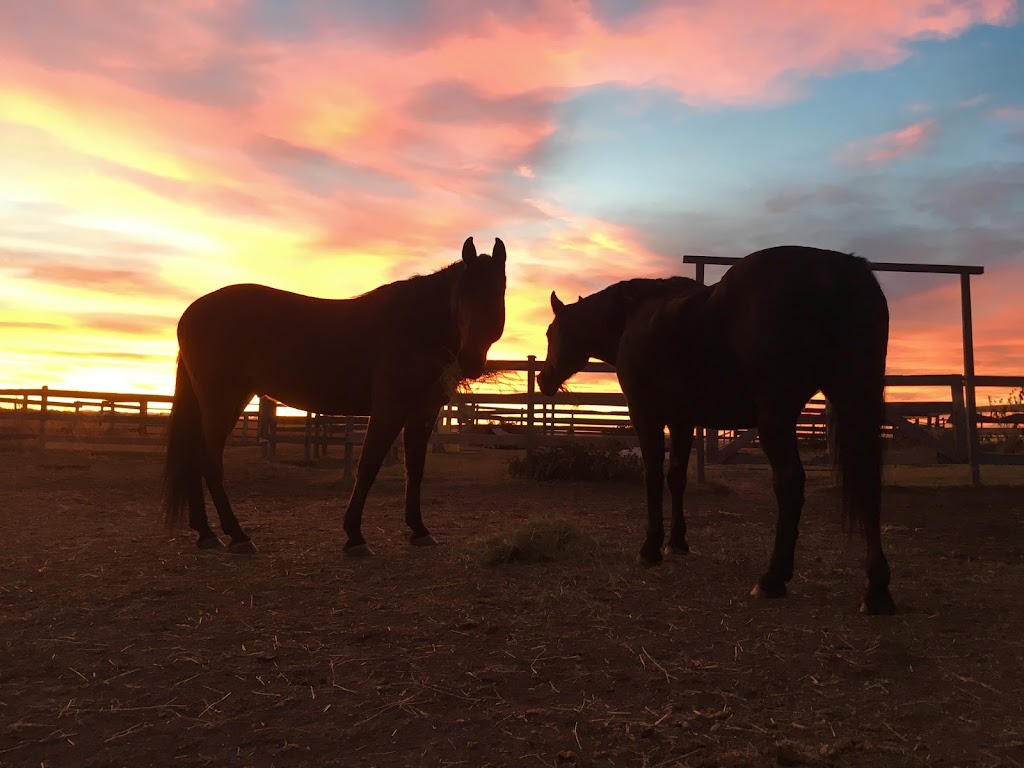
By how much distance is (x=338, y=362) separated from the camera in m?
5.44

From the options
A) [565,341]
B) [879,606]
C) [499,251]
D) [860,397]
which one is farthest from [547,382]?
[879,606]

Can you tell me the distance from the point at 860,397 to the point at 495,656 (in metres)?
2.35

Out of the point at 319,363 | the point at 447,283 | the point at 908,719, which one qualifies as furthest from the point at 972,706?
the point at 319,363

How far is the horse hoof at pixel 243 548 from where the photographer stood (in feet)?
16.4

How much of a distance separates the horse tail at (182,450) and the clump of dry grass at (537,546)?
243cm

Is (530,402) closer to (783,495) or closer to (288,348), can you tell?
(288,348)

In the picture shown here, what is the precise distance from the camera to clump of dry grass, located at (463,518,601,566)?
464 centimetres

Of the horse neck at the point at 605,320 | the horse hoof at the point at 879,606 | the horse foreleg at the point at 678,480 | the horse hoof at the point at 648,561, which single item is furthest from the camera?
the horse neck at the point at 605,320

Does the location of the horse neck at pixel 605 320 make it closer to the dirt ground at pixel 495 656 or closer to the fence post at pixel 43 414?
the dirt ground at pixel 495 656

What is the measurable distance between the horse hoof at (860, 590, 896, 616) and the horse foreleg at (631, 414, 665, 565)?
1427 millimetres

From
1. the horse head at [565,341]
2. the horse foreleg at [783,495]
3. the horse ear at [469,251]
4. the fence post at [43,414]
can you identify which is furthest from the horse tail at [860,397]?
the fence post at [43,414]

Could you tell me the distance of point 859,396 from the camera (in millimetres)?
3518

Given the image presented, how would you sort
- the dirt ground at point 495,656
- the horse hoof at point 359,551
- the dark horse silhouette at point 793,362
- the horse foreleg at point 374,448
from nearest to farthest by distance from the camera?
the dirt ground at point 495,656, the dark horse silhouette at point 793,362, the horse hoof at point 359,551, the horse foreleg at point 374,448

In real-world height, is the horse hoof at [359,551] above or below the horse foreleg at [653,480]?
below
